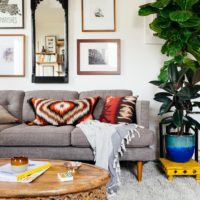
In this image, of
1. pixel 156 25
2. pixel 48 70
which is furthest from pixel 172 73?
pixel 48 70

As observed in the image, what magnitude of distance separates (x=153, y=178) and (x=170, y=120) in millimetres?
572

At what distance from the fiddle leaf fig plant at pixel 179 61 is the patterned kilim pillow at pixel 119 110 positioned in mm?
268

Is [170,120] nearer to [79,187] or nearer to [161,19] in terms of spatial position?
[161,19]

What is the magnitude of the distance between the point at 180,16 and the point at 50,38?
5.18 feet

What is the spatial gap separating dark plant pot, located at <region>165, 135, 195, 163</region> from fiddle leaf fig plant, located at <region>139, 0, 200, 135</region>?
11 centimetres

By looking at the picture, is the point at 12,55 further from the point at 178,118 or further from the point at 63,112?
the point at 178,118

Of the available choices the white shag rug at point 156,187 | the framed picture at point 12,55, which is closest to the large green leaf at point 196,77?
the white shag rug at point 156,187

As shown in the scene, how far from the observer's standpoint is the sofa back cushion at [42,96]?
3.10m

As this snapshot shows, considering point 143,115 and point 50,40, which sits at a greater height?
point 50,40

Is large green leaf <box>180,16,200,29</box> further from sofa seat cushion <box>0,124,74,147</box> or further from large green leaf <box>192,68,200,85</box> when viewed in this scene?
sofa seat cushion <box>0,124,74,147</box>

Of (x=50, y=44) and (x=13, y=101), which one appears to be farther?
(x=50, y=44)

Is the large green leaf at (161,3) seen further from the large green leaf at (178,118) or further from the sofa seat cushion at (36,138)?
the sofa seat cushion at (36,138)

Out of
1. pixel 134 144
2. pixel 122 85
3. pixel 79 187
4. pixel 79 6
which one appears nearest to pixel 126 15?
pixel 79 6

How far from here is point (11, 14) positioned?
3459 mm
